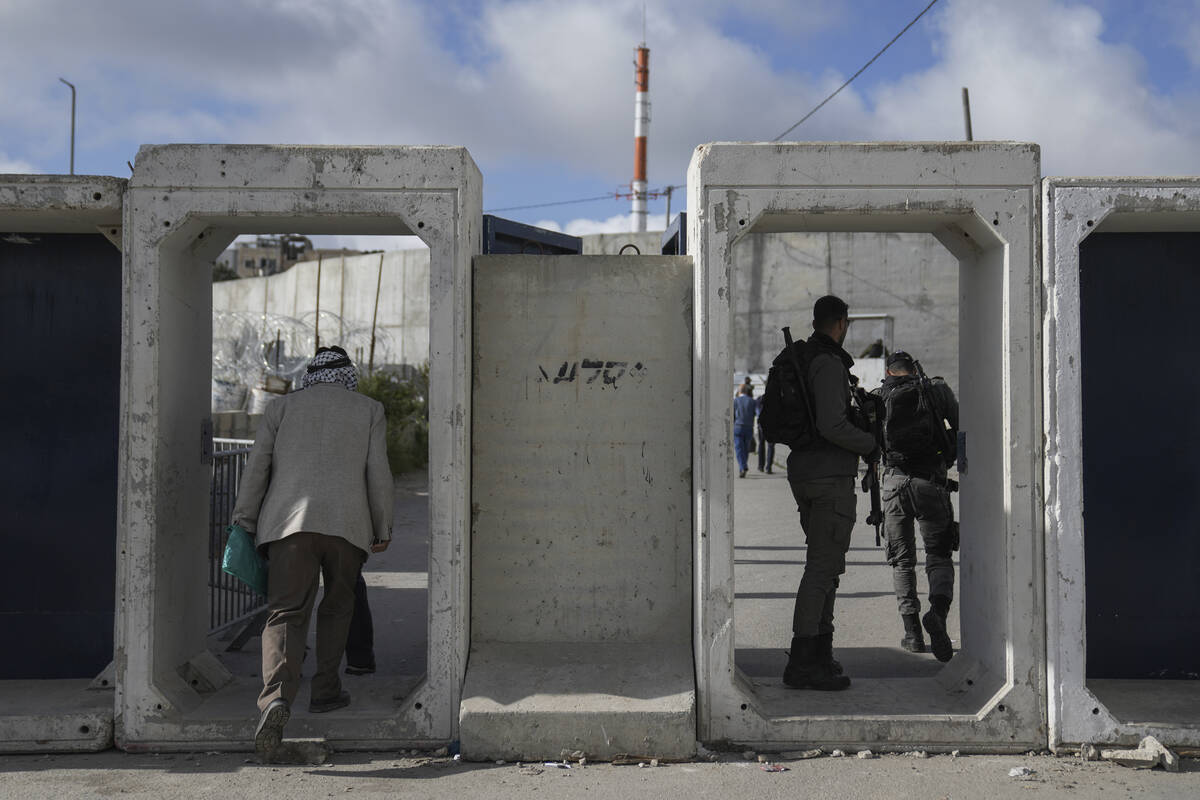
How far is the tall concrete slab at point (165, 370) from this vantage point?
15.0 feet

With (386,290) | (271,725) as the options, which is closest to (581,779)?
(271,725)

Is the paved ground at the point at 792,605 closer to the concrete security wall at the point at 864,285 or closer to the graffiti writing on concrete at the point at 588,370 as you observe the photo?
the graffiti writing on concrete at the point at 588,370

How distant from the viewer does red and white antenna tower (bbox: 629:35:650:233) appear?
42688 millimetres

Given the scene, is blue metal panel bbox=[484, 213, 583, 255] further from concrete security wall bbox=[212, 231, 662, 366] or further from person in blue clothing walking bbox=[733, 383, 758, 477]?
concrete security wall bbox=[212, 231, 662, 366]

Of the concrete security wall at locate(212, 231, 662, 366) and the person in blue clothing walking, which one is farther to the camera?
the concrete security wall at locate(212, 231, 662, 366)

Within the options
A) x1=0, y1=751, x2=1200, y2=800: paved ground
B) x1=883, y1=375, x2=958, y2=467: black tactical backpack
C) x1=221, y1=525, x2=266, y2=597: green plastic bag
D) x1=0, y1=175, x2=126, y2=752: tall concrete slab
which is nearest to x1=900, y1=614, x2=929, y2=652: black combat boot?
x1=883, y1=375, x2=958, y2=467: black tactical backpack

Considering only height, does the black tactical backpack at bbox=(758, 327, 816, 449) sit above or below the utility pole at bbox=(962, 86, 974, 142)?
below

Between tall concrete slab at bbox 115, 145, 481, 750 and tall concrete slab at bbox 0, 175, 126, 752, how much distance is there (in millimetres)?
970

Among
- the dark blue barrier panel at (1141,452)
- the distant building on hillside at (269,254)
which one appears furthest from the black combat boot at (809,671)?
the distant building on hillside at (269,254)

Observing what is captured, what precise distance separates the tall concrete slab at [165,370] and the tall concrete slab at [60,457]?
3.18 feet

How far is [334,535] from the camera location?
4.52 m

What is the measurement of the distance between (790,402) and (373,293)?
90.7 ft

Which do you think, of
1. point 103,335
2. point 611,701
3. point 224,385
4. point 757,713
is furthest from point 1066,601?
point 224,385

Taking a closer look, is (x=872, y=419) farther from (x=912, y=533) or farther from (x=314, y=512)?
(x=314, y=512)
